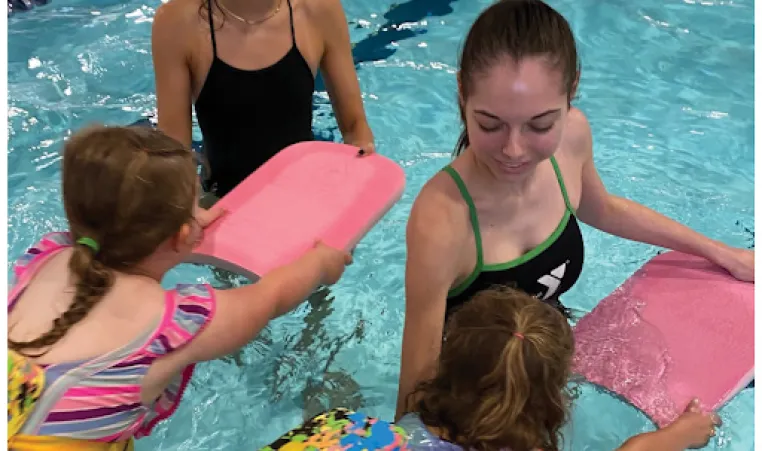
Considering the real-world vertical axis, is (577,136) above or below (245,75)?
below

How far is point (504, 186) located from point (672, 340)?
0.75 metres

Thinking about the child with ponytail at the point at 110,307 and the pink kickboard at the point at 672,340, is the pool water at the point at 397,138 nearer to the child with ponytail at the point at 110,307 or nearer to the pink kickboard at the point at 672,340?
the pink kickboard at the point at 672,340

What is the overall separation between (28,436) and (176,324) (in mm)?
358

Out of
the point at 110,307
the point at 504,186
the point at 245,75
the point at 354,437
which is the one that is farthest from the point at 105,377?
the point at 245,75

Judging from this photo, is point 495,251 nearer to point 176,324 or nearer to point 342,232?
point 342,232

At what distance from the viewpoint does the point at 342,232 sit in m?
2.32

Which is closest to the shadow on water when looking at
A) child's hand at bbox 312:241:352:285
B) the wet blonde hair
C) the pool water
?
the pool water

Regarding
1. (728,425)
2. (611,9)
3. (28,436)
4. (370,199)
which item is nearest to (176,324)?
(28,436)

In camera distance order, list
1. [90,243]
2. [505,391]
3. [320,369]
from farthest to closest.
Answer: [320,369] < [90,243] < [505,391]

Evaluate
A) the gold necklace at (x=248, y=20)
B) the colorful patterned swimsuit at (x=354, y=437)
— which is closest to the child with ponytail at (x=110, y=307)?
the colorful patterned swimsuit at (x=354, y=437)

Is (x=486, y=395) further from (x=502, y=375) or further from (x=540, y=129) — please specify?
(x=540, y=129)

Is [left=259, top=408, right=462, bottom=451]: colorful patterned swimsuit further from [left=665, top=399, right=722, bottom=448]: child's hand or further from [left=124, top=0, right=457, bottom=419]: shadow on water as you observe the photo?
[left=124, top=0, right=457, bottom=419]: shadow on water

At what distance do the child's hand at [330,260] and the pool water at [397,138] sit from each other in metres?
0.76

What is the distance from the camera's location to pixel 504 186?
6.44ft
